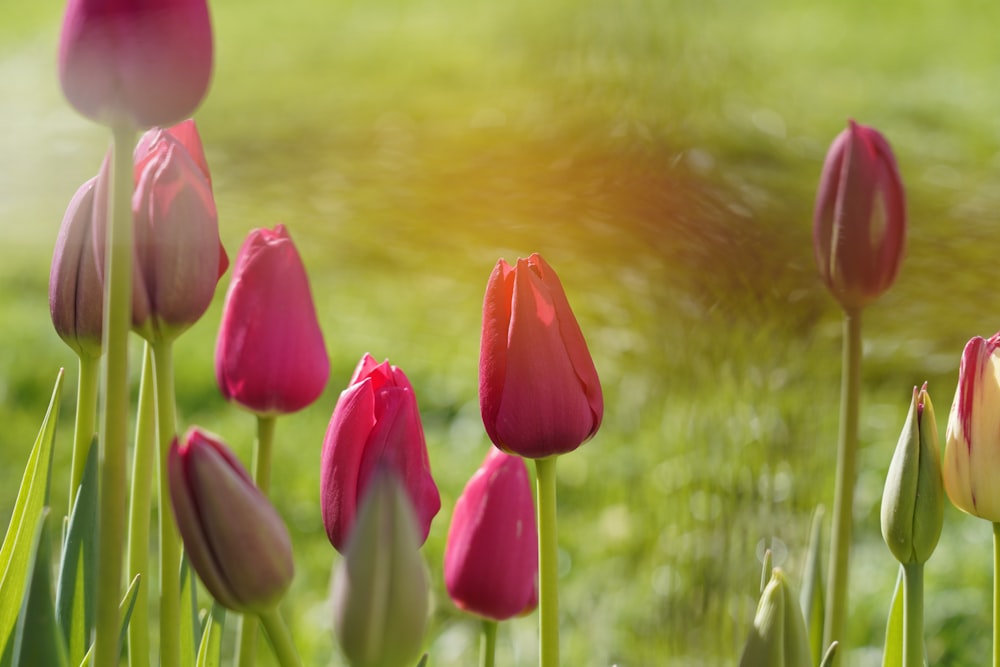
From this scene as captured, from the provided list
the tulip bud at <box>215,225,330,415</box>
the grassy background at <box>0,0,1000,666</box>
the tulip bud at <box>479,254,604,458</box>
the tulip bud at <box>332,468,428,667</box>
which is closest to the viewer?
the tulip bud at <box>332,468,428,667</box>

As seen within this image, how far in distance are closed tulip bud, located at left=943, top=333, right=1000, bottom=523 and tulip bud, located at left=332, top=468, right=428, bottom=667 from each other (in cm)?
24

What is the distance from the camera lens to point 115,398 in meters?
0.37

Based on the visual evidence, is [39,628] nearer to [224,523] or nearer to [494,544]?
[224,523]

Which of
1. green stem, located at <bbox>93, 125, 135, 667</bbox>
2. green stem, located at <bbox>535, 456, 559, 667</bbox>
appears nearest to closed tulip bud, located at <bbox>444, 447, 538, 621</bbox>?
green stem, located at <bbox>535, 456, 559, 667</bbox>

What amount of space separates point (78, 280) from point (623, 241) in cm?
181

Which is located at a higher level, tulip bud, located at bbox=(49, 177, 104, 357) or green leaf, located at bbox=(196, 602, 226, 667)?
tulip bud, located at bbox=(49, 177, 104, 357)

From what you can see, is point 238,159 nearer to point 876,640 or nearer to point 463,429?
point 463,429

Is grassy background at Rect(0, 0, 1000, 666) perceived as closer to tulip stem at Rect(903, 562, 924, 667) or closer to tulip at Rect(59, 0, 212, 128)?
tulip stem at Rect(903, 562, 924, 667)

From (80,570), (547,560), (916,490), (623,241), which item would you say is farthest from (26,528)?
(623,241)

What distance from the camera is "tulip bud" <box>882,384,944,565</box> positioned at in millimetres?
475

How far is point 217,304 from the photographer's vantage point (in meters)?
2.80

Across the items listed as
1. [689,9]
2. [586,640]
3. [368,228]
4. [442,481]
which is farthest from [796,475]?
[368,228]

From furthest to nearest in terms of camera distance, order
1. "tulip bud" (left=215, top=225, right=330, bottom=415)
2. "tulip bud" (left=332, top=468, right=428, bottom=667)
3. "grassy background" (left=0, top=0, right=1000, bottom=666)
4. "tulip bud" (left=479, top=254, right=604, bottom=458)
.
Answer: "grassy background" (left=0, top=0, right=1000, bottom=666), "tulip bud" (left=215, top=225, right=330, bottom=415), "tulip bud" (left=479, top=254, right=604, bottom=458), "tulip bud" (left=332, top=468, right=428, bottom=667)

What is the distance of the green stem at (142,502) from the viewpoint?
508mm
